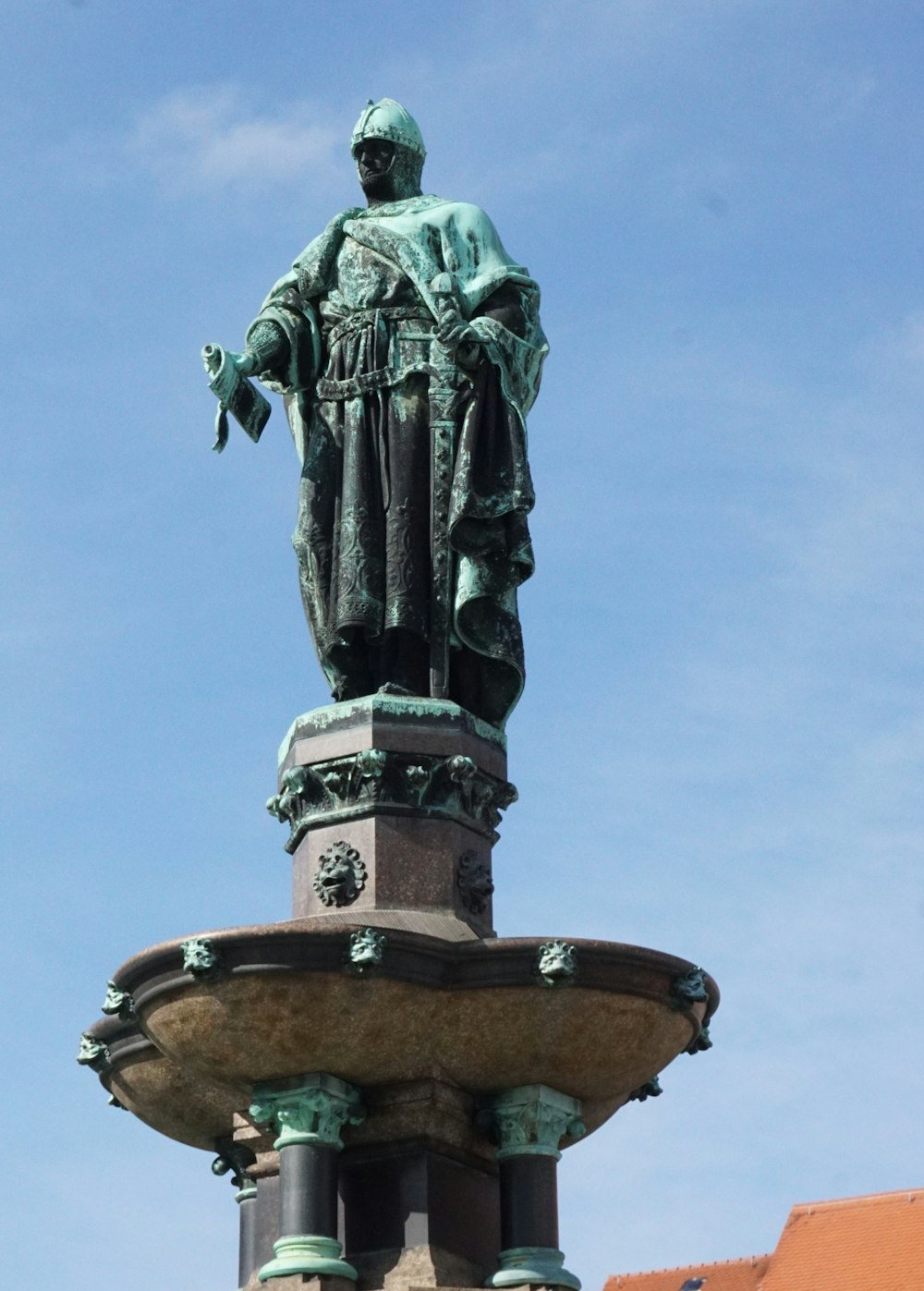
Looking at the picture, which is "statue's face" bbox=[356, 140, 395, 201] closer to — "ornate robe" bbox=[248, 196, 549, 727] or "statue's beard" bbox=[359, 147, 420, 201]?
"statue's beard" bbox=[359, 147, 420, 201]

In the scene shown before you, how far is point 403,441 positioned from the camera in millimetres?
16438

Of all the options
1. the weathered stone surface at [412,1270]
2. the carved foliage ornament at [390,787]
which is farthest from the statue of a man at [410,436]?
the weathered stone surface at [412,1270]

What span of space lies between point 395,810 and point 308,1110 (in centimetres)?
177

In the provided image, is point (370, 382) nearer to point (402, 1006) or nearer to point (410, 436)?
point (410, 436)

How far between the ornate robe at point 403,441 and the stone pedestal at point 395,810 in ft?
1.71

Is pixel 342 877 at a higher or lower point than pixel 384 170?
lower

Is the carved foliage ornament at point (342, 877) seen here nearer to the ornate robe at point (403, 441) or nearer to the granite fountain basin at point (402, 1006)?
the granite fountain basin at point (402, 1006)

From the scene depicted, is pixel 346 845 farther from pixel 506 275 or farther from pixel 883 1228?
pixel 883 1228

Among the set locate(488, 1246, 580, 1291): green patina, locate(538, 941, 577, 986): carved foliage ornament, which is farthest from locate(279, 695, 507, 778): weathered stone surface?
locate(488, 1246, 580, 1291): green patina

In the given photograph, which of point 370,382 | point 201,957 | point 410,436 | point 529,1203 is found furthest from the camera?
point 370,382

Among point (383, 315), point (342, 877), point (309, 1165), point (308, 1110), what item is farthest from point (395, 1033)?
point (383, 315)

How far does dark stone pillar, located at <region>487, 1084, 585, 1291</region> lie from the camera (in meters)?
14.5

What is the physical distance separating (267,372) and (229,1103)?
4.36 meters

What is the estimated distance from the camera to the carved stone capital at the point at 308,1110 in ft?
47.6
